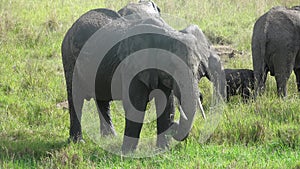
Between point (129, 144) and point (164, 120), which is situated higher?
point (164, 120)

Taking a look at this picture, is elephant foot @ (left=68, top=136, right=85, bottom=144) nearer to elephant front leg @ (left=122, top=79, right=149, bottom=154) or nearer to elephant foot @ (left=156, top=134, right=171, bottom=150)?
elephant front leg @ (left=122, top=79, right=149, bottom=154)

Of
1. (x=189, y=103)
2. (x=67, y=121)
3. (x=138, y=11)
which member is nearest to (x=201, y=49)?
(x=189, y=103)

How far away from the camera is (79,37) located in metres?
6.34

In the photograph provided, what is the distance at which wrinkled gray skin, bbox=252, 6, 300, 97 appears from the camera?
7.95 meters

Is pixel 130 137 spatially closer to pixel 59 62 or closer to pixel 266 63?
pixel 266 63

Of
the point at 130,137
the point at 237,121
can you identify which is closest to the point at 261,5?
the point at 237,121

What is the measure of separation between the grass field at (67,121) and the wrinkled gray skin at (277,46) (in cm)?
31

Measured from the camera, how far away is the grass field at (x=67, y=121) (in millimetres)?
5723

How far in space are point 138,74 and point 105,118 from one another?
1.46 meters

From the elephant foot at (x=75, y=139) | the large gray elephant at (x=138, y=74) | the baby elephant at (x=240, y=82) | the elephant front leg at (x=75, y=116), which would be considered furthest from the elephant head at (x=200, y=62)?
the baby elephant at (x=240, y=82)

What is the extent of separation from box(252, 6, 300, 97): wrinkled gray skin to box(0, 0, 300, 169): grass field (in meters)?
0.31

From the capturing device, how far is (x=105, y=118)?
22.7 ft

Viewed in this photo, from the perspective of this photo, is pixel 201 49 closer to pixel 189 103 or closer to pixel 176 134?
pixel 189 103

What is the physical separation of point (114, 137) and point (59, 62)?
3320mm
